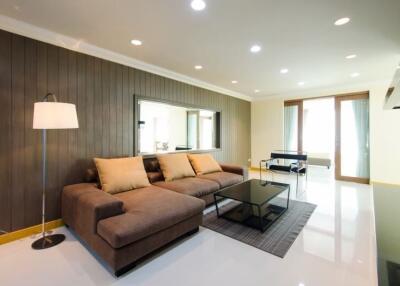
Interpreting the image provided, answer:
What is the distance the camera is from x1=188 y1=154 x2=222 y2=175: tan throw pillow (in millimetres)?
3982

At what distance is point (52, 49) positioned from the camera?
259 centimetres

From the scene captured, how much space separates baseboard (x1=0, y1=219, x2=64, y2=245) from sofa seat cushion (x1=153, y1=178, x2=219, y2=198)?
1.42m

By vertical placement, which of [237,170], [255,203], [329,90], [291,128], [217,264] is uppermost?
[329,90]

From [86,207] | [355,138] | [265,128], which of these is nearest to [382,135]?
[355,138]

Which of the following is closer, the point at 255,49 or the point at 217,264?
the point at 217,264

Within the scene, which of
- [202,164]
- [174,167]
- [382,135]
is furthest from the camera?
[382,135]

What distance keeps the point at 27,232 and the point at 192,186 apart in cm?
216

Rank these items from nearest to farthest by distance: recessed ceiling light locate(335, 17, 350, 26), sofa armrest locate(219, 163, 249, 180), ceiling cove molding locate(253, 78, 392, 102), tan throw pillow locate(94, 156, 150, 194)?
1. recessed ceiling light locate(335, 17, 350, 26)
2. tan throw pillow locate(94, 156, 150, 194)
3. sofa armrest locate(219, 163, 249, 180)
4. ceiling cove molding locate(253, 78, 392, 102)

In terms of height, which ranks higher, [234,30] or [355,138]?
[234,30]

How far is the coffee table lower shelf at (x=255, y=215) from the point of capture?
2.67 m

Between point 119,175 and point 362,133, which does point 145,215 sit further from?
point 362,133

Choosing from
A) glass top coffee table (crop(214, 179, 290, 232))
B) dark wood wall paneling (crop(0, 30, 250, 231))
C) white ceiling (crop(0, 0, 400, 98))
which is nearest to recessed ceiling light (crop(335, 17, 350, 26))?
white ceiling (crop(0, 0, 400, 98))

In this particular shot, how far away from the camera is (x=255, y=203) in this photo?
2461 mm

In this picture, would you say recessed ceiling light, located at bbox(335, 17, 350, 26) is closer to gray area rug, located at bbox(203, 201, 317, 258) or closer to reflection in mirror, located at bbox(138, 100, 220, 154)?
gray area rug, located at bbox(203, 201, 317, 258)
